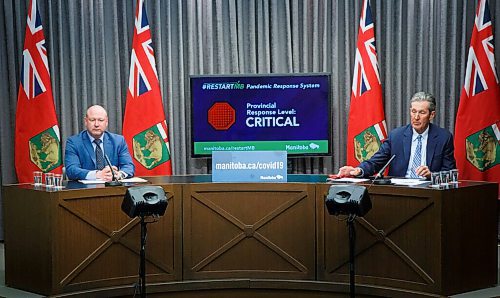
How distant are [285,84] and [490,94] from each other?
186cm

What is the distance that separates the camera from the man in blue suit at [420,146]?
5.11 m

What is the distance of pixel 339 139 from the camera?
710 centimetres

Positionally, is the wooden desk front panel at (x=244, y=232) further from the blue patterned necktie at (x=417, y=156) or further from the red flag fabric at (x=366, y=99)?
the red flag fabric at (x=366, y=99)

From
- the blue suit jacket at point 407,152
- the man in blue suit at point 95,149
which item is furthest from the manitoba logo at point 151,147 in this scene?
the blue suit jacket at point 407,152

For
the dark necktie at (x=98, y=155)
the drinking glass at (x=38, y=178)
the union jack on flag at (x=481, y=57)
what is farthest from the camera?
the union jack on flag at (x=481, y=57)

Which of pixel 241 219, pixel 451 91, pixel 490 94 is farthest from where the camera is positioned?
pixel 451 91

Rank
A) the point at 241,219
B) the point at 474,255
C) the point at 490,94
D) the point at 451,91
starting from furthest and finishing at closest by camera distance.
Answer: the point at 451,91
the point at 490,94
the point at 241,219
the point at 474,255

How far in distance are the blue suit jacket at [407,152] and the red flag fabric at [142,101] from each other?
2328 mm

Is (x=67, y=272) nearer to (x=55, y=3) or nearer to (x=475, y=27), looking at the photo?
(x=55, y=3)

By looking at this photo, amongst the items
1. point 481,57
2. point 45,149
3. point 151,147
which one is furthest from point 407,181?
point 45,149

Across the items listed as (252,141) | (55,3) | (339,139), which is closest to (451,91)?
(339,139)

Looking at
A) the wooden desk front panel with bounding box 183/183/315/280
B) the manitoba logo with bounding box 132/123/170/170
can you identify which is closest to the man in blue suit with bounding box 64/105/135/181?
the wooden desk front panel with bounding box 183/183/315/280

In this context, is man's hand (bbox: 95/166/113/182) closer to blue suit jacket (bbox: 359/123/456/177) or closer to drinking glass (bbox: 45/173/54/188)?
drinking glass (bbox: 45/173/54/188)

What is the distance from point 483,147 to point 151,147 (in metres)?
3.07
